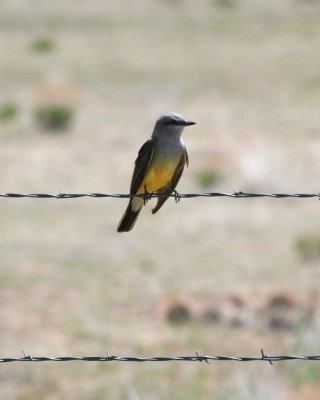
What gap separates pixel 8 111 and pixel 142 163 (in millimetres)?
23956

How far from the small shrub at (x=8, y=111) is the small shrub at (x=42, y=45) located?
401 inches

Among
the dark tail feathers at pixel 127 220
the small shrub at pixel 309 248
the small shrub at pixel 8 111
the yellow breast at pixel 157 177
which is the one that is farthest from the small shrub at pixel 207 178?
the dark tail feathers at pixel 127 220

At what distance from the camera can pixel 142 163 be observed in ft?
27.2

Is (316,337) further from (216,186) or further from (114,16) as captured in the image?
(114,16)

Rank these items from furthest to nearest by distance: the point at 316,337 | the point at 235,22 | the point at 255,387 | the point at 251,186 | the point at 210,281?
the point at 235,22 < the point at 251,186 < the point at 210,281 < the point at 316,337 < the point at 255,387

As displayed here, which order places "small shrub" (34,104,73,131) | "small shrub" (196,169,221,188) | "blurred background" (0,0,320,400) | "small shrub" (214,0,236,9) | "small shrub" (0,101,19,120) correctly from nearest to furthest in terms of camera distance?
1. "blurred background" (0,0,320,400)
2. "small shrub" (196,169,221,188)
3. "small shrub" (34,104,73,131)
4. "small shrub" (0,101,19,120)
5. "small shrub" (214,0,236,9)

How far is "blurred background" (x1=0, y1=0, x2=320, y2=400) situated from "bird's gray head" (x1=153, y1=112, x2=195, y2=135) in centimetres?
273

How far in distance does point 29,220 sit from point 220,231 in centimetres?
328

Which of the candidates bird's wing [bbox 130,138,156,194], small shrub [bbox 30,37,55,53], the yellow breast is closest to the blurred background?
small shrub [bbox 30,37,55,53]

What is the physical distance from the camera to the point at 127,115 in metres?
31.8

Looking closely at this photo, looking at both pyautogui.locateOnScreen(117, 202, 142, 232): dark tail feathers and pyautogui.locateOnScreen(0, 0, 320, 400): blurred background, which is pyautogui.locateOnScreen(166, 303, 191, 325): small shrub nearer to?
pyautogui.locateOnScreen(0, 0, 320, 400): blurred background

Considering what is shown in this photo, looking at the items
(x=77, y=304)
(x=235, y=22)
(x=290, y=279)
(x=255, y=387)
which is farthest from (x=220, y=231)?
(x=235, y=22)

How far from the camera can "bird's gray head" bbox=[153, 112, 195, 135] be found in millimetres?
8320

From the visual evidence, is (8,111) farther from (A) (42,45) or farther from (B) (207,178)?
(A) (42,45)
